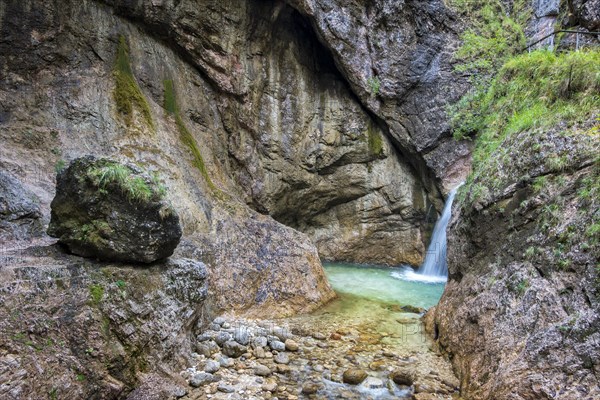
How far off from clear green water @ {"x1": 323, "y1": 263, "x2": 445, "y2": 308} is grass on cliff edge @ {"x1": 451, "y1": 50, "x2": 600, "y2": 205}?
3522 mm

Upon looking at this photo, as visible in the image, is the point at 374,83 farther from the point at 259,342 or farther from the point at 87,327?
the point at 87,327

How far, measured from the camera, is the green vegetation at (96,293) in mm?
4086

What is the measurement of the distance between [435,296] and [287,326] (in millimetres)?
5227

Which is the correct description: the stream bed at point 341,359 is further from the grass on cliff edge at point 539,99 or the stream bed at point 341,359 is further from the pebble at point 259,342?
the grass on cliff edge at point 539,99

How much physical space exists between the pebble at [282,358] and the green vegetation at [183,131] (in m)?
5.37

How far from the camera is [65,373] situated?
139 inches

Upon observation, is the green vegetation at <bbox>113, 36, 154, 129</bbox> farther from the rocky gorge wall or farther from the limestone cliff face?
the limestone cliff face

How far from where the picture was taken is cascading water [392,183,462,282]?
13312 millimetres

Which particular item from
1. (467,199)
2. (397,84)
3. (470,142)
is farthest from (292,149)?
(467,199)

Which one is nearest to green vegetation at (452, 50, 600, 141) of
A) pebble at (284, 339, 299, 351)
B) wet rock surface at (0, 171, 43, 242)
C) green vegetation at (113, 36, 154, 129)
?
pebble at (284, 339, 299, 351)

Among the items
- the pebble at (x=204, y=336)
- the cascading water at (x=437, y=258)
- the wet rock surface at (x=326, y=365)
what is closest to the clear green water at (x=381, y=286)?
the cascading water at (x=437, y=258)

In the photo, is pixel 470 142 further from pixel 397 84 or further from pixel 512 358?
pixel 512 358

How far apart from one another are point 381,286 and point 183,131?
744cm

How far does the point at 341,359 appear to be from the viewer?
19.0 ft
